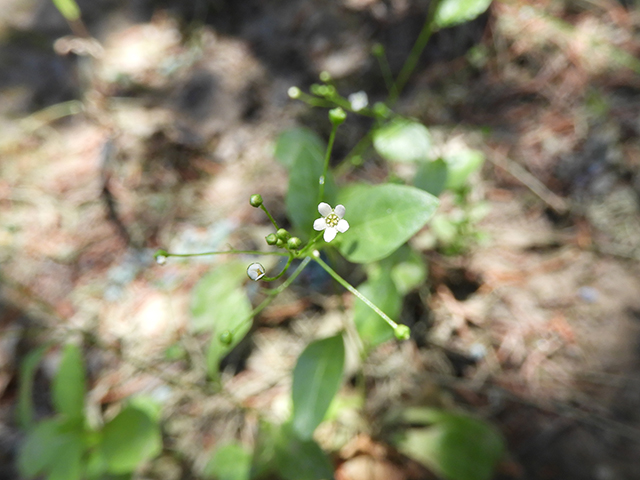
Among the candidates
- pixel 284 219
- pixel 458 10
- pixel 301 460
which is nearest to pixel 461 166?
pixel 458 10

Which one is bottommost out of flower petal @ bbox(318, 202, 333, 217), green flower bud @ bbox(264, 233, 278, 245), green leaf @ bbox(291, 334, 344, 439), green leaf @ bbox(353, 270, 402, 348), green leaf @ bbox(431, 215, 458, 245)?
green leaf @ bbox(431, 215, 458, 245)

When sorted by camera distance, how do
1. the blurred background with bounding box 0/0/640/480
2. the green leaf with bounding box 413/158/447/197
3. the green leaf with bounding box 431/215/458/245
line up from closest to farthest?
the green leaf with bounding box 413/158/447/197 < the blurred background with bounding box 0/0/640/480 < the green leaf with bounding box 431/215/458/245

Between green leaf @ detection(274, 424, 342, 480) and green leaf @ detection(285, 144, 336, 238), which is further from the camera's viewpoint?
green leaf @ detection(274, 424, 342, 480)

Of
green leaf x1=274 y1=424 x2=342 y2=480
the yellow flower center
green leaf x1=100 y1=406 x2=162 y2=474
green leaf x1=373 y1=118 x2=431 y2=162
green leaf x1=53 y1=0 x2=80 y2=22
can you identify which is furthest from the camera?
green leaf x1=53 y1=0 x2=80 y2=22

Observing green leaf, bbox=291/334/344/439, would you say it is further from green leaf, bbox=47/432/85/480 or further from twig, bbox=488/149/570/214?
twig, bbox=488/149/570/214

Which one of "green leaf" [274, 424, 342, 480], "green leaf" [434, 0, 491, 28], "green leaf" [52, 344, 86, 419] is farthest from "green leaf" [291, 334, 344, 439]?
"green leaf" [434, 0, 491, 28]

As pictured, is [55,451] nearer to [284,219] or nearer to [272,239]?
[272,239]
